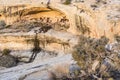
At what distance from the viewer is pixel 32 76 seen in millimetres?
16844

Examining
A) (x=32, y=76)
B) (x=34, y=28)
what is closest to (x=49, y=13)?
(x=34, y=28)

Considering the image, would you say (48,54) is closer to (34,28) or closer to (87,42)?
(34,28)

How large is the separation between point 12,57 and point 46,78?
8859 millimetres

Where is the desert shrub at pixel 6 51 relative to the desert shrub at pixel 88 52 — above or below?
below

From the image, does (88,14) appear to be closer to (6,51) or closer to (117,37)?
(117,37)

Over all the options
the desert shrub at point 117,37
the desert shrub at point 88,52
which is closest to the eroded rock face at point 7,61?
the desert shrub at point 117,37

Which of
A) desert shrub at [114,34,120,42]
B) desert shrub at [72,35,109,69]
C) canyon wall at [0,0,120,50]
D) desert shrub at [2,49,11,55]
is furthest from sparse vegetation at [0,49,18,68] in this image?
desert shrub at [72,35,109,69]

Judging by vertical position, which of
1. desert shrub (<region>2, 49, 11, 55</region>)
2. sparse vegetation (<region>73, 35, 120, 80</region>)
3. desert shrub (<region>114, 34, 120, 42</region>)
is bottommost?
desert shrub (<region>2, 49, 11, 55</region>)

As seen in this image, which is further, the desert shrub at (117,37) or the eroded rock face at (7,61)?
the eroded rock face at (7,61)

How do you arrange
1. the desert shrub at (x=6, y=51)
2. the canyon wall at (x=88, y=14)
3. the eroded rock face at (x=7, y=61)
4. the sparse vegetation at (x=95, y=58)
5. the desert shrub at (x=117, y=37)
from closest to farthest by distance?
the sparse vegetation at (x=95, y=58) → the desert shrub at (x=117, y=37) → the canyon wall at (x=88, y=14) → the eroded rock face at (x=7, y=61) → the desert shrub at (x=6, y=51)

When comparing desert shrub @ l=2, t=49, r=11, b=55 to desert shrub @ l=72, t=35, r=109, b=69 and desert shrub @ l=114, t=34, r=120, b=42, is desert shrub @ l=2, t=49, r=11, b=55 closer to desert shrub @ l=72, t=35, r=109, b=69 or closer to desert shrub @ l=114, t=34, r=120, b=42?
desert shrub @ l=114, t=34, r=120, b=42

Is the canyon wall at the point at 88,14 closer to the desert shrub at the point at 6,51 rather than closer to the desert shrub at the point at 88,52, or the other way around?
the desert shrub at the point at 6,51

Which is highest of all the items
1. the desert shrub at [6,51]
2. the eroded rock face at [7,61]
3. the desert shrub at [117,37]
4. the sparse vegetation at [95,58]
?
the desert shrub at [117,37]

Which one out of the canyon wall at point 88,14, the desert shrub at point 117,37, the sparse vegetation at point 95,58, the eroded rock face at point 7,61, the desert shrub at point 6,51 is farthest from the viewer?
the desert shrub at point 6,51
